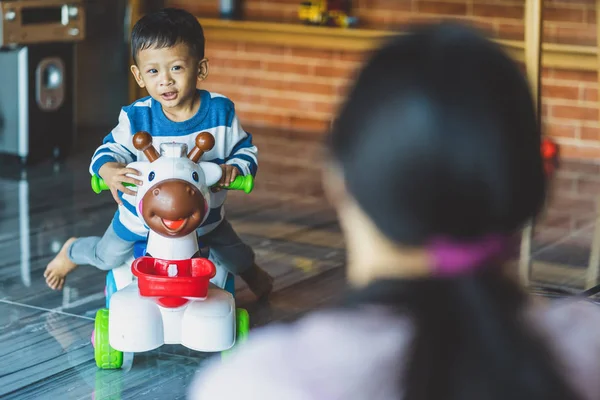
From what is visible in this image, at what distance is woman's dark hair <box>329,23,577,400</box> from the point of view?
71 centimetres

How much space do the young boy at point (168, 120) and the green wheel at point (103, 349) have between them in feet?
0.60

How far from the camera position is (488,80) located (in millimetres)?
724

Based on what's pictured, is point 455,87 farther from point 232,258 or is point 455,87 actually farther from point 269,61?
point 269,61

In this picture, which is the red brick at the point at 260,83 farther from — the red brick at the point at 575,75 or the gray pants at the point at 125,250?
the gray pants at the point at 125,250

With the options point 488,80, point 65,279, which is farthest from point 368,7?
point 488,80

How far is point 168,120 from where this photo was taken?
2.00m

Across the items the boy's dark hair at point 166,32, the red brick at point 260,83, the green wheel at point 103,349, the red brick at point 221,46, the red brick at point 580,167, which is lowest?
the green wheel at point 103,349

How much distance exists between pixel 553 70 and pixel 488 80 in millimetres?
3540

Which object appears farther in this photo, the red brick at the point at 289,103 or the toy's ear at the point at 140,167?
the red brick at the point at 289,103

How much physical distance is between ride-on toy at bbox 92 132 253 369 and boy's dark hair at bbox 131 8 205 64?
0.21 metres

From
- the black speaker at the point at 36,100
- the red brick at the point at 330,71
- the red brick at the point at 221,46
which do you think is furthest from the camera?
the red brick at the point at 221,46

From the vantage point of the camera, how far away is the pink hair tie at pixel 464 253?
0.74 metres

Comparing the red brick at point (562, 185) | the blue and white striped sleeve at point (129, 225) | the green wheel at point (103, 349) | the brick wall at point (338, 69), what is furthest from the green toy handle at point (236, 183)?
the brick wall at point (338, 69)

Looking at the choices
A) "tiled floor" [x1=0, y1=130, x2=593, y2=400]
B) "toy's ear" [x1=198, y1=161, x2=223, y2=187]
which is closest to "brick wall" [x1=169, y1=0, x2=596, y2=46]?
"tiled floor" [x1=0, y1=130, x2=593, y2=400]
